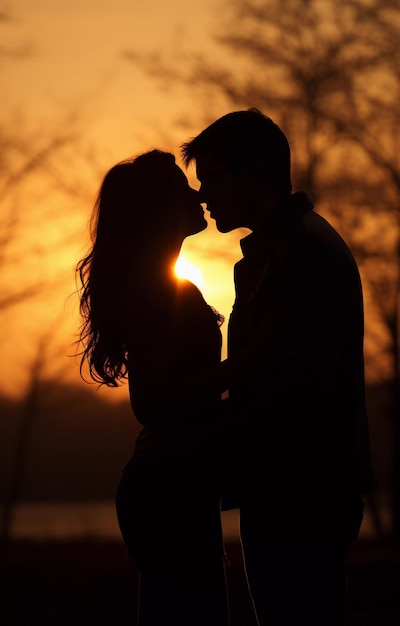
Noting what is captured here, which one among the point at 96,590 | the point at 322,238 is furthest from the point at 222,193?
the point at 96,590

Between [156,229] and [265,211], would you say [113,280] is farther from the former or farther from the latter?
[265,211]

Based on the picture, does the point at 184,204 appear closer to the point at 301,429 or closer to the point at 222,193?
the point at 222,193

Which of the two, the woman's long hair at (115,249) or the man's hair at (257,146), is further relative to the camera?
the woman's long hair at (115,249)

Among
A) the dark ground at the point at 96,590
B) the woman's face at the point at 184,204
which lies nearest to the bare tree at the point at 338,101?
the dark ground at the point at 96,590

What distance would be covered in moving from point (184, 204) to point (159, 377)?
652mm

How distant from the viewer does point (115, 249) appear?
10.5ft

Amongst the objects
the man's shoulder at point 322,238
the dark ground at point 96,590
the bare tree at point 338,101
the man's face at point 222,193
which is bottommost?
the dark ground at point 96,590

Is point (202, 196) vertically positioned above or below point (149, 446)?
above

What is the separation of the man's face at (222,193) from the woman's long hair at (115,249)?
20 centimetres

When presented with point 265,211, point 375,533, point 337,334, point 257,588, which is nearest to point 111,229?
point 265,211

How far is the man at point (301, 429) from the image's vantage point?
8.78 ft

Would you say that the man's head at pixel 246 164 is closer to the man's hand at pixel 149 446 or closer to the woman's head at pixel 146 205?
the woman's head at pixel 146 205

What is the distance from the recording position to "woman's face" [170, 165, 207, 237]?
3.33 meters

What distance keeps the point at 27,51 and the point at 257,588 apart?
1401 cm
